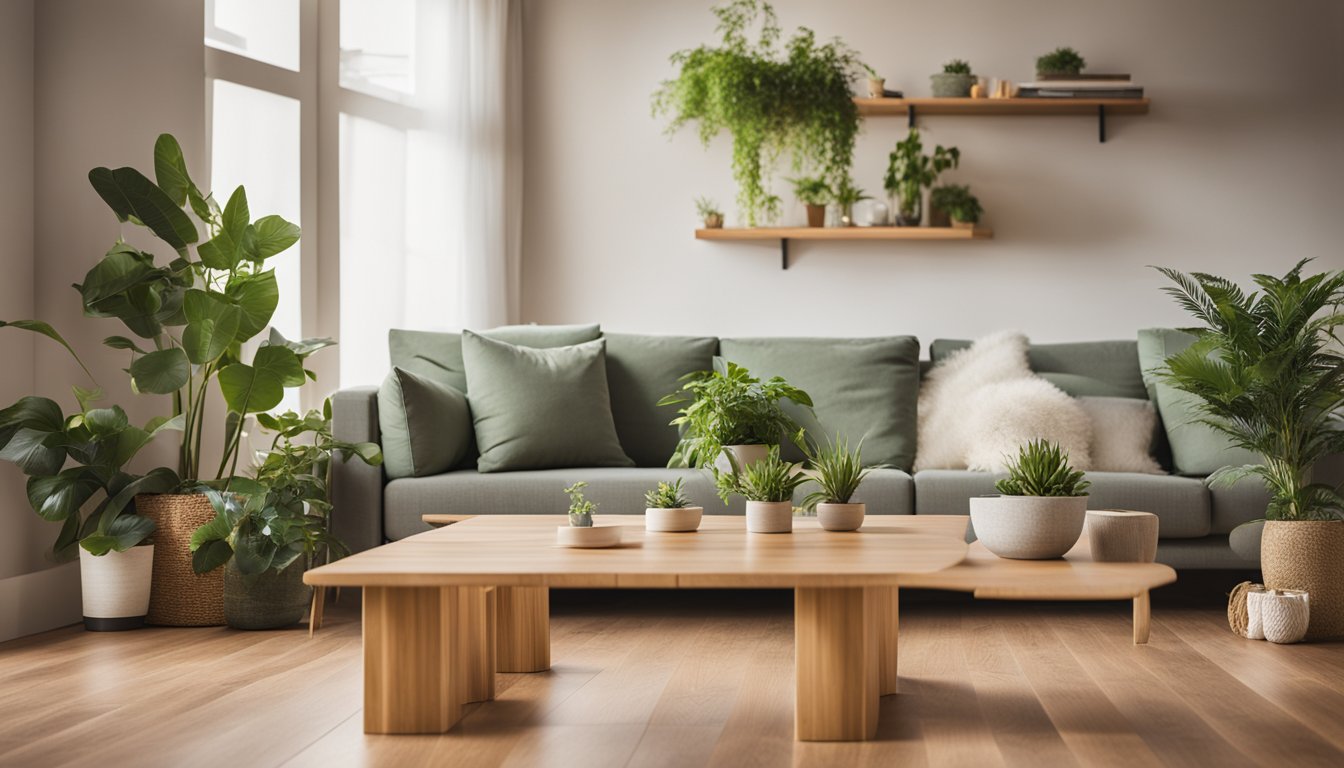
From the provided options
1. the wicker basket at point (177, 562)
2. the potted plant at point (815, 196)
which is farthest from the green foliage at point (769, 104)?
the wicker basket at point (177, 562)

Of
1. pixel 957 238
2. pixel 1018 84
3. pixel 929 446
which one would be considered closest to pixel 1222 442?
pixel 929 446

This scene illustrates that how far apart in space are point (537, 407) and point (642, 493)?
0.55 meters

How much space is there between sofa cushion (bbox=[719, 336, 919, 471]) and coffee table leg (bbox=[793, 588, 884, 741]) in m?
1.92

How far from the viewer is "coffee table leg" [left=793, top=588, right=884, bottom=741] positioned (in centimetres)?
216

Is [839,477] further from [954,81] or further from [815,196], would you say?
[954,81]

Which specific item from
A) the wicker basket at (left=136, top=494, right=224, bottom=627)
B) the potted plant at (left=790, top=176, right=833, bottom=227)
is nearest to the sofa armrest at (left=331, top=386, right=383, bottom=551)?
the wicker basket at (left=136, top=494, right=224, bottom=627)

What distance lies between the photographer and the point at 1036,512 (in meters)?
2.19

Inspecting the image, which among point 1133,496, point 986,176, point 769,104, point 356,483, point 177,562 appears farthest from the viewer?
point 986,176

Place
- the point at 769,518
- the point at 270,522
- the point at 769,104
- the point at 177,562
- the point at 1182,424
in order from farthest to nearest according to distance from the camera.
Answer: the point at 769,104
the point at 1182,424
the point at 177,562
the point at 270,522
the point at 769,518

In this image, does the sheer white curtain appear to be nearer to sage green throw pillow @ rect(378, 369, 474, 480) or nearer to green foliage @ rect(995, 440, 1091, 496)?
sage green throw pillow @ rect(378, 369, 474, 480)

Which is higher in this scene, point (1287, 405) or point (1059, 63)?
point (1059, 63)

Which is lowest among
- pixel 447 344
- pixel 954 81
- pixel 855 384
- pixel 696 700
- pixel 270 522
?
pixel 696 700

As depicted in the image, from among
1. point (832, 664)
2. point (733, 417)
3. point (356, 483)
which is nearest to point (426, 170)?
point (356, 483)

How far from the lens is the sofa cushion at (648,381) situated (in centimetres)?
436
